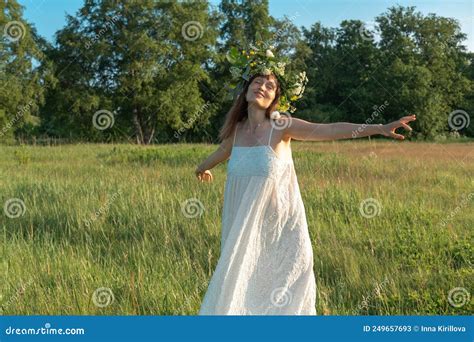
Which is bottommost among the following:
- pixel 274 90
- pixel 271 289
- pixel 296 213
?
pixel 271 289

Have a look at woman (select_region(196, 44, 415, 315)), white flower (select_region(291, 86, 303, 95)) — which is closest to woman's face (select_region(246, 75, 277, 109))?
woman (select_region(196, 44, 415, 315))

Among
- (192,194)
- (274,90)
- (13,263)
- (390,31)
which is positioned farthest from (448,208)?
(390,31)

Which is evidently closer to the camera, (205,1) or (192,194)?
(192,194)

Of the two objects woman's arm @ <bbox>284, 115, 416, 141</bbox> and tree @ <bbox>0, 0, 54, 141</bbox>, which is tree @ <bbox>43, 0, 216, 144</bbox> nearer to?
tree @ <bbox>0, 0, 54, 141</bbox>

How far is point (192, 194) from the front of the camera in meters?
7.02

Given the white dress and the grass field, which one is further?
the grass field

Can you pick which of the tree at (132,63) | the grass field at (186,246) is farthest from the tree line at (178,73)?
the grass field at (186,246)

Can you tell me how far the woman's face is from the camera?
10.5ft

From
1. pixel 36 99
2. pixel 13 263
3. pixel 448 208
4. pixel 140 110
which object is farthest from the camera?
pixel 140 110

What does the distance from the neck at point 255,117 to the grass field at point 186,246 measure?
1265 millimetres

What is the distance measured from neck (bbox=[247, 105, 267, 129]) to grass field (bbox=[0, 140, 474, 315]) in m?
1.27

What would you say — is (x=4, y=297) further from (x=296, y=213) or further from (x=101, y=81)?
(x=101, y=81)

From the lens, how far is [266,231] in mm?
3037

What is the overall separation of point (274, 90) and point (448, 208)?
4.32 metres
